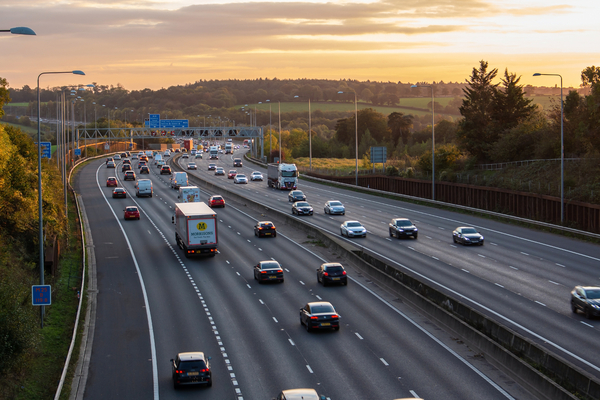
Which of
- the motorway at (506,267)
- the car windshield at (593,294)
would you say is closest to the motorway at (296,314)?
the motorway at (506,267)

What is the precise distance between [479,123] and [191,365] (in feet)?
247

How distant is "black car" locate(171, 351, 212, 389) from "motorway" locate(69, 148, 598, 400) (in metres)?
0.39

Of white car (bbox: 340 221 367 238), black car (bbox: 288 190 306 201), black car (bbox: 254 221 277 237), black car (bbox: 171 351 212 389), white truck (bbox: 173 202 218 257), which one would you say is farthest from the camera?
black car (bbox: 288 190 306 201)

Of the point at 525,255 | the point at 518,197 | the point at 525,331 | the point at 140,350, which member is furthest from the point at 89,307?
the point at 518,197

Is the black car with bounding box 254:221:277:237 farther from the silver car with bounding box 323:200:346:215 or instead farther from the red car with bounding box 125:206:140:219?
the red car with bounding box 125:206:140:219

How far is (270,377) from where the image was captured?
74.1ft

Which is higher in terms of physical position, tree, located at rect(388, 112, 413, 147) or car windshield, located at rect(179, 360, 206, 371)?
tree, located at rect(388, 112, 413, 147)

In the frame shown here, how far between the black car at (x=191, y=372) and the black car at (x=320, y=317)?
6.76 meters

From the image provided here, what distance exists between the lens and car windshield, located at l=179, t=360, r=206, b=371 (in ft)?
71.0

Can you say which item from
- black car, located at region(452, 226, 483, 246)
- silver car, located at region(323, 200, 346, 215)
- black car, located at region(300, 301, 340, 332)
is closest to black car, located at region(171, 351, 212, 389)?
black car, located at region(300, 301, 340, 332)

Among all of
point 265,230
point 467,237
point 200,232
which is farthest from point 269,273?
point 467,237

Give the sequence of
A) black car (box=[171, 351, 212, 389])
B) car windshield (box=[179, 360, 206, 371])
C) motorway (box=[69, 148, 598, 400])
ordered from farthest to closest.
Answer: motorway (box=[69, 148, 598, 400]) → car windshield (box=[179, 360, 206, 371]) → black car (box=[171, 351, 212, 389])

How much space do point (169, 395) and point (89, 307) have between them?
1396 cm

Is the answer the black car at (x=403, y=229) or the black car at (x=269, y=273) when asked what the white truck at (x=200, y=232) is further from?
the black car at (x=403, y=229)
